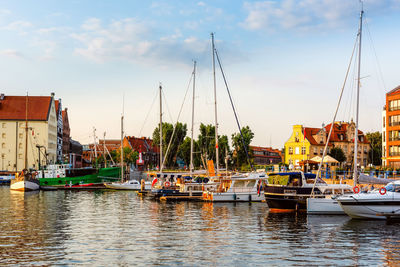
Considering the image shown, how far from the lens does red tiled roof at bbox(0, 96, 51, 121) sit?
136 m

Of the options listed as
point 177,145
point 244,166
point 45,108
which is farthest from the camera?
point 177,145

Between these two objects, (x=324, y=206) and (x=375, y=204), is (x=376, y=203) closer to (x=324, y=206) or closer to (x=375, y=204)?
(x=375, y=204)

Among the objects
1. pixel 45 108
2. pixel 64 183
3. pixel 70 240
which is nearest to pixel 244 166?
pixel 64 183

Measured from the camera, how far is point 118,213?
139ft

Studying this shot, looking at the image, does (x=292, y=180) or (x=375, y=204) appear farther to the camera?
(x=292, y=180)

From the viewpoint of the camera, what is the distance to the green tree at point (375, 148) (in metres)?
131

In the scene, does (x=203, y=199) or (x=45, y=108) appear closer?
(x=203, y=199)

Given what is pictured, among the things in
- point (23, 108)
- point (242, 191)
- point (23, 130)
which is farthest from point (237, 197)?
point (23, 108)

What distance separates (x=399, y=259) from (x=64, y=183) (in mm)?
85974

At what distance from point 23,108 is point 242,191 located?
4020 inches

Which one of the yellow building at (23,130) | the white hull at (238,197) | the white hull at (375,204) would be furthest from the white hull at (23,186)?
the white hull at (375,204)

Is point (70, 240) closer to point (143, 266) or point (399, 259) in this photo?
point (143, 266)

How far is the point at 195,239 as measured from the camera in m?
26.7

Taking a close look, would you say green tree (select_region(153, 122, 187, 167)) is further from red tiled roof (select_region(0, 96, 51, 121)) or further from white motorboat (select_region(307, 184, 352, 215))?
white motorboat (select_region(307, 184, 352, 215))
